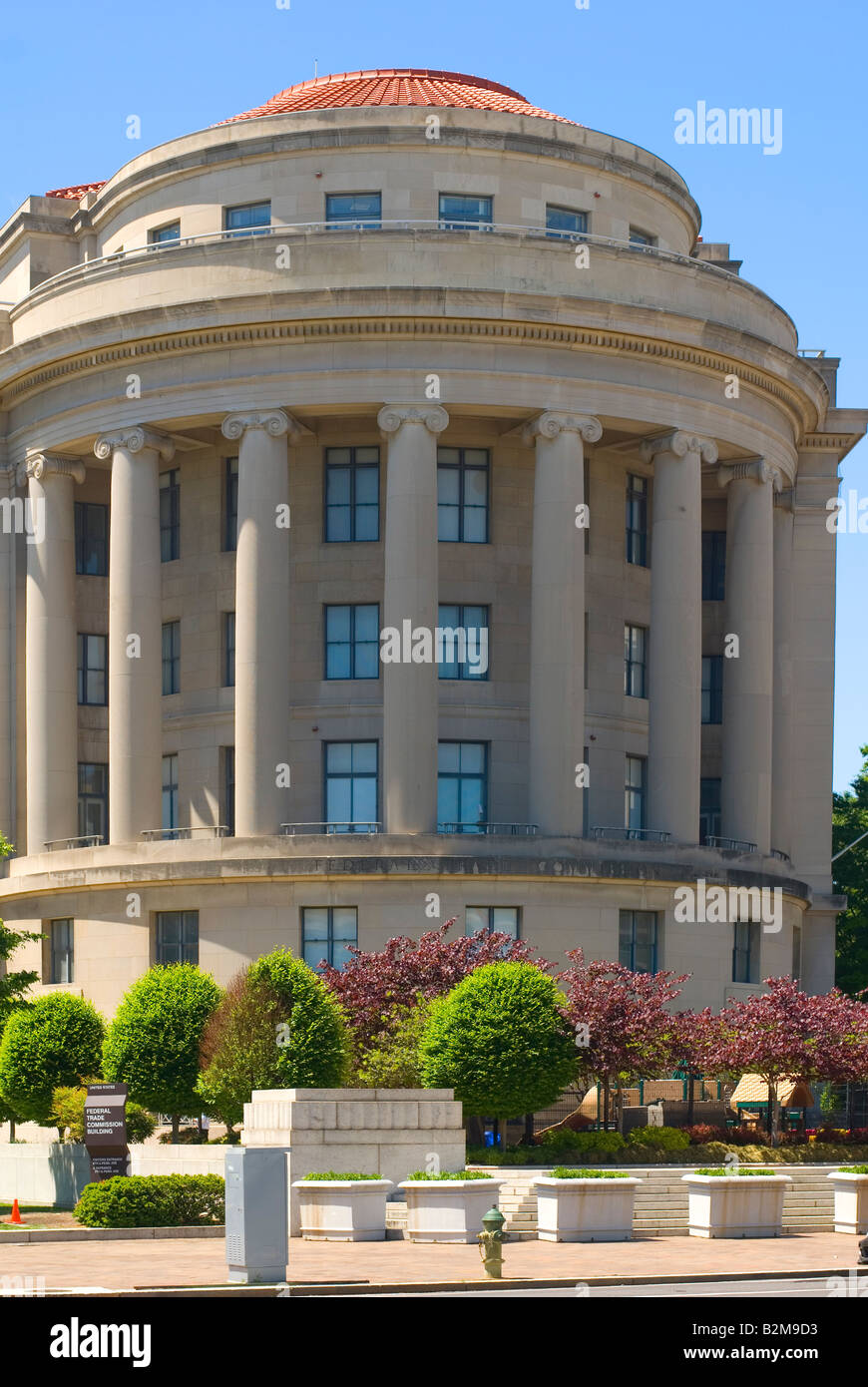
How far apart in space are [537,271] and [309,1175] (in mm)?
28962

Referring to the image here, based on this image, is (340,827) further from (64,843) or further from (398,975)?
(398,975)

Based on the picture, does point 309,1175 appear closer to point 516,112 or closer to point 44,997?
point 44,997

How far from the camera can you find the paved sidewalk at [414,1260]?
30094 mm

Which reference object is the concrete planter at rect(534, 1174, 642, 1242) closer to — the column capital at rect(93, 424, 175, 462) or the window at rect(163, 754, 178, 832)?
the window at rect(163, 754, 178, 832)

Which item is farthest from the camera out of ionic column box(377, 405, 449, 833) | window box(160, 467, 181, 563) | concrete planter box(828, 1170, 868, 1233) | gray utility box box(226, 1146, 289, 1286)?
window box(160, 467, 181, 563)

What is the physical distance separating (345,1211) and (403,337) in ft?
91.9

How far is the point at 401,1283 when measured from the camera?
29.2m

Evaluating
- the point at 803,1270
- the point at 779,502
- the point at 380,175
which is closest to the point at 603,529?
the point at 779,502

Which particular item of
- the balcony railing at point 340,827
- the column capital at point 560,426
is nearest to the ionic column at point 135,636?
the balcony railing at point 340,827

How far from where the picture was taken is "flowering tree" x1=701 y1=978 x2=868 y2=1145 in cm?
4994

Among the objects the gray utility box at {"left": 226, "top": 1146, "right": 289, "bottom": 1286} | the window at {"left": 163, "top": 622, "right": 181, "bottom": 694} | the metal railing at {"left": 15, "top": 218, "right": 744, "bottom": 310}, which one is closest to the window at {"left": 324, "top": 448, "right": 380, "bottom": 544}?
the window at {"left": 163, "top": 622, "right": 181, "bottom": 694}

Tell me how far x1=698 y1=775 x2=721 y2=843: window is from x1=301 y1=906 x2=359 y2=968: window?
14.3 meters

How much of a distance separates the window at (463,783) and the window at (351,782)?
1846 millimetres

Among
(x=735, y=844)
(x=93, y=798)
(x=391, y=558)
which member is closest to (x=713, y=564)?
(x=735, y=844)
